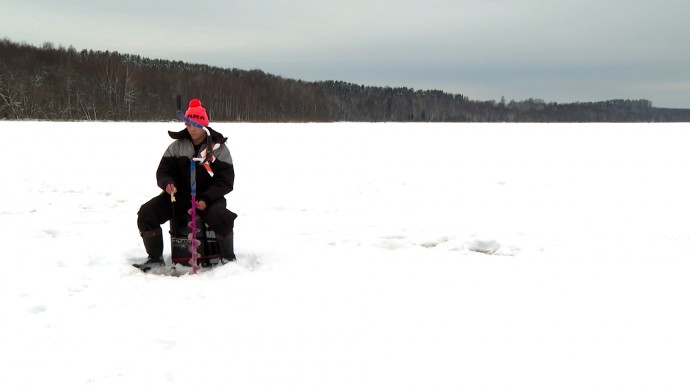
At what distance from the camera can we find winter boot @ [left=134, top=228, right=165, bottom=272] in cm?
477

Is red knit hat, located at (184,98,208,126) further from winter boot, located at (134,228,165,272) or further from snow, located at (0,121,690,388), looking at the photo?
snow, located at (0,121,690,388)

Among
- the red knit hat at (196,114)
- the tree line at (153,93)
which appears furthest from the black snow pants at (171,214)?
the tree line at (153,93)

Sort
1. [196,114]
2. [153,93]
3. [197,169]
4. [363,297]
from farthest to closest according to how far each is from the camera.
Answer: [153,93] → [197,169] → [196,114] → [363,297]

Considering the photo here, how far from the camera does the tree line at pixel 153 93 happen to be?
6138 cm

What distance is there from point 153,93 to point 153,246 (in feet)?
250

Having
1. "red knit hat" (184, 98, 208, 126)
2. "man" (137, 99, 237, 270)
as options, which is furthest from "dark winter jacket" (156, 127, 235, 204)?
"red knit hat" (184, 98, 208, 126)

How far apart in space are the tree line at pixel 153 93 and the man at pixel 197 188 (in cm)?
6184

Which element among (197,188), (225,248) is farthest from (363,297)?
(197,188)

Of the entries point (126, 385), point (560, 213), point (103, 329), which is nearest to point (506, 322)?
point (126, 385)

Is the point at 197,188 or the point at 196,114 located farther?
the point at 197,188

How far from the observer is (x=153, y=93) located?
74.7 m

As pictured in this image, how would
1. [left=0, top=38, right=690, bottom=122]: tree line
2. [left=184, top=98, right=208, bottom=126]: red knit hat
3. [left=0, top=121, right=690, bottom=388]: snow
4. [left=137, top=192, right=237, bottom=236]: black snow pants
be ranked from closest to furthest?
1. [left=0, top=121, right=690, bottom=388]: snow
2. [left=184, top=98, right=208, bottom=126]: red knit hat
3. [left=137, top=192, right=237, bottom=236]: black snow pants
4. [left=0, top=38, right=690, bottom=122]: tree line

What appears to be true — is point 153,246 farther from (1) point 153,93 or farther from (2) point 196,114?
(1) point 153,93

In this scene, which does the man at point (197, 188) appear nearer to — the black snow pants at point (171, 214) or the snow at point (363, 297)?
the black snow pants at point (171, 214)
